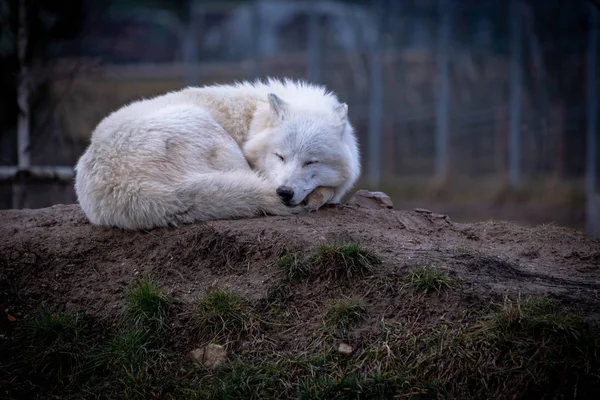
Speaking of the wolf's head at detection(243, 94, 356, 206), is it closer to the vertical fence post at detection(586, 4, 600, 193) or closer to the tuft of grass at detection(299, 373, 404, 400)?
the tuft of grass at detection(299, 373, 404, 400)

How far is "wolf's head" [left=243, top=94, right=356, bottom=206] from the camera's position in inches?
190

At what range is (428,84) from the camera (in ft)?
40.6

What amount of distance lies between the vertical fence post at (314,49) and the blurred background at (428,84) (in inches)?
0.8

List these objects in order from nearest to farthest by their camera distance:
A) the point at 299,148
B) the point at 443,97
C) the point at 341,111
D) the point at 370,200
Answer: the point at 299,148 < the point at 341,111 < the point at 370,200 < the point at 443,97

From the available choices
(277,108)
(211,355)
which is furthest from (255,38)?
(211,355)

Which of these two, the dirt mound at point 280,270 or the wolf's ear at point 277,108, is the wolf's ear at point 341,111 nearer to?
the wolf's ear at point 277,108

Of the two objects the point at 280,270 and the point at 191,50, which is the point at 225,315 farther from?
the point at 191,50

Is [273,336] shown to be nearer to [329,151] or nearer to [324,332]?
[324,332]

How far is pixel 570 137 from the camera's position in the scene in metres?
11.6

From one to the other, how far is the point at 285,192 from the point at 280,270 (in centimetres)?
77

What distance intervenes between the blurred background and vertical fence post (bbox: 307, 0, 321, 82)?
21mm

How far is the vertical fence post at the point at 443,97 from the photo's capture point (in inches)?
455

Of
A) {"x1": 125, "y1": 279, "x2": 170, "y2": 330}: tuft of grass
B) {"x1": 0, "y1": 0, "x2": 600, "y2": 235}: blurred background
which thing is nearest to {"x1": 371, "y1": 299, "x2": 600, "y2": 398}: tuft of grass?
{"x1": 125, "y1": 279, "x2": 170, "y2": 330}: tuft of grass

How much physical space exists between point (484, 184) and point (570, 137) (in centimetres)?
171
